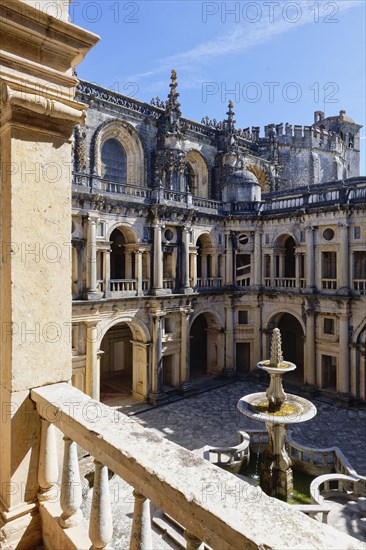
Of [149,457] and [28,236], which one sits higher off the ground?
[28,236]

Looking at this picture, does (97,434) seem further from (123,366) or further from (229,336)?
(123,366)

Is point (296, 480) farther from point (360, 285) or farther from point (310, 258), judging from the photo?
point (310, 258)

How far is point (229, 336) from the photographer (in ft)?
87.8

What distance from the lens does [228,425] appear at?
19172 mm

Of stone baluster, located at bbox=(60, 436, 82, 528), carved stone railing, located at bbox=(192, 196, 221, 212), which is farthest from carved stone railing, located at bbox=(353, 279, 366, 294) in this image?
stone baluster, located at bbox=(60, 436, 82, 528)

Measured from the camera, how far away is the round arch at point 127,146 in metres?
22.0

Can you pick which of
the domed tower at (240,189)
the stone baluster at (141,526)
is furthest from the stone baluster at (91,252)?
the stone baluster at (141,526)

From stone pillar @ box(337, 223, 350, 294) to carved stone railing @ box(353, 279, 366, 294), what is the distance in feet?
1.60

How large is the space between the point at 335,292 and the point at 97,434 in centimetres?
2174

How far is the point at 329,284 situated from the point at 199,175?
12.5 meters

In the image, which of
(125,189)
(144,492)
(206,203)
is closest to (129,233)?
(125,189)

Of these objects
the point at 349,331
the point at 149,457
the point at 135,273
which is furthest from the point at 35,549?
the point at 349,331

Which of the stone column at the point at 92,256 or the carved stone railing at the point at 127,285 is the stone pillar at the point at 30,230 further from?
the carved stone railing at the point at 127,285

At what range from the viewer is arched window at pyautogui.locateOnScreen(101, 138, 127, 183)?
2359 cm
